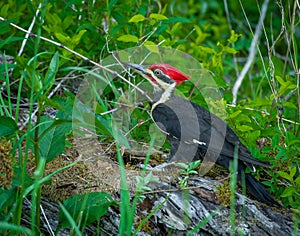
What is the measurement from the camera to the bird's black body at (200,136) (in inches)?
149

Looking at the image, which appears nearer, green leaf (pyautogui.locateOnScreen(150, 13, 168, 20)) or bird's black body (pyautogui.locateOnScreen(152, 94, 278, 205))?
bird's black body (pyautogui.locateOnScreen(152, 94, 278, 205))

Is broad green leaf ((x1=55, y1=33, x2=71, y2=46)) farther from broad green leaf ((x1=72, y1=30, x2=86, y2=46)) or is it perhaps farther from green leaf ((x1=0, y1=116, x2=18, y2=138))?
green leaf ((x1=0, y1=116, x2=18, y2=138))

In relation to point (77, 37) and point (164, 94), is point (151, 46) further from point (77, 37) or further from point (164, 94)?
point (77, 37)

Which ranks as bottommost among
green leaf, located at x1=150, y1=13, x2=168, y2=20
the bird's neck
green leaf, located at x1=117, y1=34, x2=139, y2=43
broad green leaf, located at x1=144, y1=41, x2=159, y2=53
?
the bird's neck

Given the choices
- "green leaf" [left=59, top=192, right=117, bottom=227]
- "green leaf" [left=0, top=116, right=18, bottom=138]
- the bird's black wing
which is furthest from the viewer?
the bird's black wing

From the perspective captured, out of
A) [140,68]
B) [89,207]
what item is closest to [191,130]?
[140,68]

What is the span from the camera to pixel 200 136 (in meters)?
4.02

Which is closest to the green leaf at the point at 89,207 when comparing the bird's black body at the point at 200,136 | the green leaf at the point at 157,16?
the bird's black body at the point at 200,136

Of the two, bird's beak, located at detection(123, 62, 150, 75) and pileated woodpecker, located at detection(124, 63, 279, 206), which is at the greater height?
bird's beak, located at detection(123, 62, 150, 75)

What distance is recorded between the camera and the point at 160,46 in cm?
456

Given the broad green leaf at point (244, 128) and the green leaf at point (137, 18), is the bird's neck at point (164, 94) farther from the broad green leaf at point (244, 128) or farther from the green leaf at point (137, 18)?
the broad green leaf at point (244, 128)

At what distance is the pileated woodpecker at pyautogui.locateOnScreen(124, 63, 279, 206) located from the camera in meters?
3.79

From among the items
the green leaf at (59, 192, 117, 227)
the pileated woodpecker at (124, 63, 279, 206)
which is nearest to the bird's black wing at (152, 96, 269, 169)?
the pileated woodpecker at (124, 63, 279, 206)

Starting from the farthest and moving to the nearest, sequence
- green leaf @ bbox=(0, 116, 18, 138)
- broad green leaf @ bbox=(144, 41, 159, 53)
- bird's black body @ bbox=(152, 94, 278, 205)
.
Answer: broad green leaf @ bbox=(144, 41, 159, 53), bird's black body @ bbox=(152, 94, 278, 205), green leaf @ bbox=(0, 116, 18, 138)
